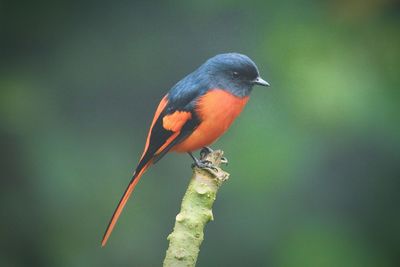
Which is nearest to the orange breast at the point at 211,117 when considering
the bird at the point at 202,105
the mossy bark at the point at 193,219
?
the bird at the point at 202,105

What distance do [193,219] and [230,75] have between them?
1.71 metres

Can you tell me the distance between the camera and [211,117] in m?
4.41

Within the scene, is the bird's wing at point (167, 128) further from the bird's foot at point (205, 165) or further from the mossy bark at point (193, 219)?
the mossy bark at point (193, 219)

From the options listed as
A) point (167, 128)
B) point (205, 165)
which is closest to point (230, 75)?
point (167, 128)

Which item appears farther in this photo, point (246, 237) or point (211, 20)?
point (211, 20)

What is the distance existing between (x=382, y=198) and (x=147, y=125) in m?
2.26

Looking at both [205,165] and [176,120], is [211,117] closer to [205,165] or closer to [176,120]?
[176,120]

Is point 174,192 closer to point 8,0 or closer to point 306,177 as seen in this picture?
point 306,177

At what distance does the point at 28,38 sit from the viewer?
764cm

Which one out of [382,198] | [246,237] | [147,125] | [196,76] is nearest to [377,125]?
[382,198]

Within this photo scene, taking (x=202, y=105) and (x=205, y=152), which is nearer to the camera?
(x=202, y=105)

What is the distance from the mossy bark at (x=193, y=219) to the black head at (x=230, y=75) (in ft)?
3.69

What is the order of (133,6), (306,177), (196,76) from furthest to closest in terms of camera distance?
(133,6) < (306,177) < (196,76)

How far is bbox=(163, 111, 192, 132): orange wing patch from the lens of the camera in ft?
13.8
